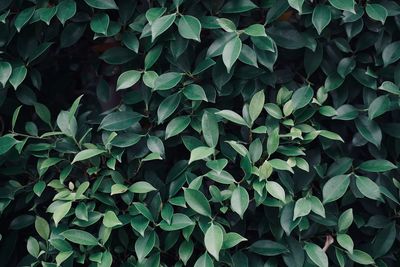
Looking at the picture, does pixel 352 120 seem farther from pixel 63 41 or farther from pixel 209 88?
pixel 63 41

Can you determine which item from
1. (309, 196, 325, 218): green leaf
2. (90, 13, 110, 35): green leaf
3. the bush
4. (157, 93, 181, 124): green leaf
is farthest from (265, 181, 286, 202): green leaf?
(90, 13, 110, 35): green leaf

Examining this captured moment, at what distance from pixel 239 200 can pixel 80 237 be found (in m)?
0.43

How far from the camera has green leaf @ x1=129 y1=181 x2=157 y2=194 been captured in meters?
1.54

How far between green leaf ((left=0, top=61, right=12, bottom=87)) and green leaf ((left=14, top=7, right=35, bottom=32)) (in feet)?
0.36

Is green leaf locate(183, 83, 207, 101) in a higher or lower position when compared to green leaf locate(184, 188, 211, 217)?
higher

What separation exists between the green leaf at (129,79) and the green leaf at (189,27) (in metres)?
0.17

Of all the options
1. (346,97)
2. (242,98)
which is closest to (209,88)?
(242,98)

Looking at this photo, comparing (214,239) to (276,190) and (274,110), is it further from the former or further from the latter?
(274,110)

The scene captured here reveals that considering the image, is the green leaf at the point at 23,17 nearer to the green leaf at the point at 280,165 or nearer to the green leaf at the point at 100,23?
the green leaf at the point at 100,23

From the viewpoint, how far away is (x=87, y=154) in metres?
1.52

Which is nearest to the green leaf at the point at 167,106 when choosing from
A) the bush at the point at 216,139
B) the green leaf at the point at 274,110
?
the bush at the point at 216,139

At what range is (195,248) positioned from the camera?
5.43 feet

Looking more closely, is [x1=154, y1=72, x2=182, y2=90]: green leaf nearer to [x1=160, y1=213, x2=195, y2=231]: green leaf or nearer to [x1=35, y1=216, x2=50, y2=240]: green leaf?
[x1=160, y1=213, x2=195, y2=231]: green leaf

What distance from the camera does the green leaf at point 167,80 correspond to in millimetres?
1521
